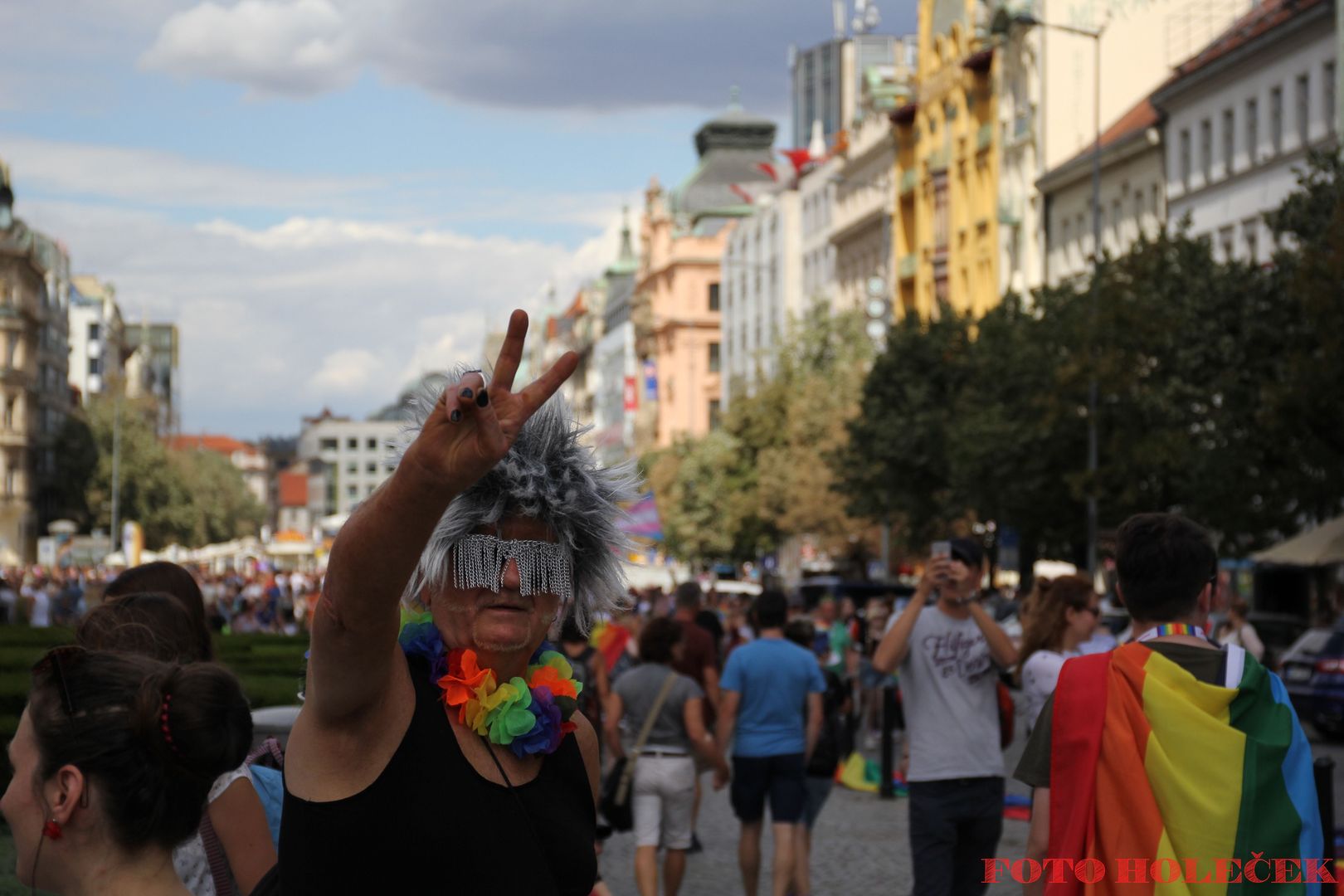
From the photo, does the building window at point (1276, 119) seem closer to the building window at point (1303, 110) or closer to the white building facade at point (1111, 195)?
the building window at point (1303, 110)

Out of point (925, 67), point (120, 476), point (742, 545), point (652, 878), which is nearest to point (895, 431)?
point (742, 545)

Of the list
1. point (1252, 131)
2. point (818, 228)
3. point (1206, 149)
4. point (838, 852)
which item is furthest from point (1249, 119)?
point (818, 228)

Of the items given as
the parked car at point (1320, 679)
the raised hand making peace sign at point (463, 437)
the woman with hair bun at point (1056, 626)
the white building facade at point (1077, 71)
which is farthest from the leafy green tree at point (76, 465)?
the raised hand making peace sign at point (463, 437)

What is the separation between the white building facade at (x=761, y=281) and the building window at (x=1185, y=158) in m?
39.9

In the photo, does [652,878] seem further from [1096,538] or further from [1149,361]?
[1096,538]

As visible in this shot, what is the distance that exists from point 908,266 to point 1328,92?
33779 mm

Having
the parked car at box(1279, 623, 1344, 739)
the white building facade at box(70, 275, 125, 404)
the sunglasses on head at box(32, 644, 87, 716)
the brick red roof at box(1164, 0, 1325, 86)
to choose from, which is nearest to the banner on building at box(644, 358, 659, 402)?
the white building facade at box(70, 275, 125, 404)

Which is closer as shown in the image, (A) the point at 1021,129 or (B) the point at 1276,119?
(B) the point at 1276,119

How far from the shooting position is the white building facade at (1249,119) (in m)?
47.5

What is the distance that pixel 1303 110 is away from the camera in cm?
4834

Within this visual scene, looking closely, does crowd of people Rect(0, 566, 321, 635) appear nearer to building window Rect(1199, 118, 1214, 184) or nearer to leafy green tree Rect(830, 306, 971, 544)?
leafy green tree Rect(830, 306, 971, 544)

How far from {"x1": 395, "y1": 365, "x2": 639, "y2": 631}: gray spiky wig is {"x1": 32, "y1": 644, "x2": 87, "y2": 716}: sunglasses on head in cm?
59

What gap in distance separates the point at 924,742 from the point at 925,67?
74.4 metres

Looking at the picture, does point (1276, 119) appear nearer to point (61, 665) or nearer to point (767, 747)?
point (767, 747)
